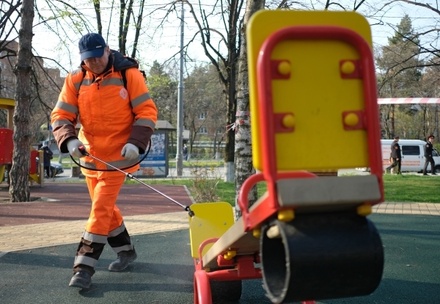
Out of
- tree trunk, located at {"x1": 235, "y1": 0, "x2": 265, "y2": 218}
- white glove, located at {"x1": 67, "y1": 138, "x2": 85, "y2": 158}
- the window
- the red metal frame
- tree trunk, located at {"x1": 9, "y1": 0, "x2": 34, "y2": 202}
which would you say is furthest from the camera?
the window

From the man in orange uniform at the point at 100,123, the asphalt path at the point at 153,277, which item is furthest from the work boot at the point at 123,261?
the man in orange uniform at the point at 100,123

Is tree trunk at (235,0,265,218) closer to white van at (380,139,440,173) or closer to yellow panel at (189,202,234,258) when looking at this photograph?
yellow panel at (189,202,234,258)

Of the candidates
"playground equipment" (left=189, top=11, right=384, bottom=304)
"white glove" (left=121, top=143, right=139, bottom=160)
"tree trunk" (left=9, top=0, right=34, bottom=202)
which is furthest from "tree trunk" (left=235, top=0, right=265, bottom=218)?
"tree trunk" (left=9, top=0, right=34, bottom=202)

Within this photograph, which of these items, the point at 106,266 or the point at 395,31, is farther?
the point at 395,31

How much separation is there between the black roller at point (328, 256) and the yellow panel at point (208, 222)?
167 cm

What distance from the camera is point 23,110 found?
10.9 m

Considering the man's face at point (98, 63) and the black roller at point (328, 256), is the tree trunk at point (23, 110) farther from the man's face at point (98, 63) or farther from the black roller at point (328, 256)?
the black roller at point (328, 256)

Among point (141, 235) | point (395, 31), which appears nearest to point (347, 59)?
point (141, 235)

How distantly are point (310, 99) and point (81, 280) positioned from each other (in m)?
2.52

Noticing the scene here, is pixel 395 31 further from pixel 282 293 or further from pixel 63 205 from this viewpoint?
pixel 282 293

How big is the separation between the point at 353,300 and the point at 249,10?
336 centimetres

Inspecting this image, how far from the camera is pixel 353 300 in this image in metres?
3.52

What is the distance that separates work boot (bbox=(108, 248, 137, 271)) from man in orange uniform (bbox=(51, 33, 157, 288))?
0.51m

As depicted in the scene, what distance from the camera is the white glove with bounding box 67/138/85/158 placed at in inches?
147
